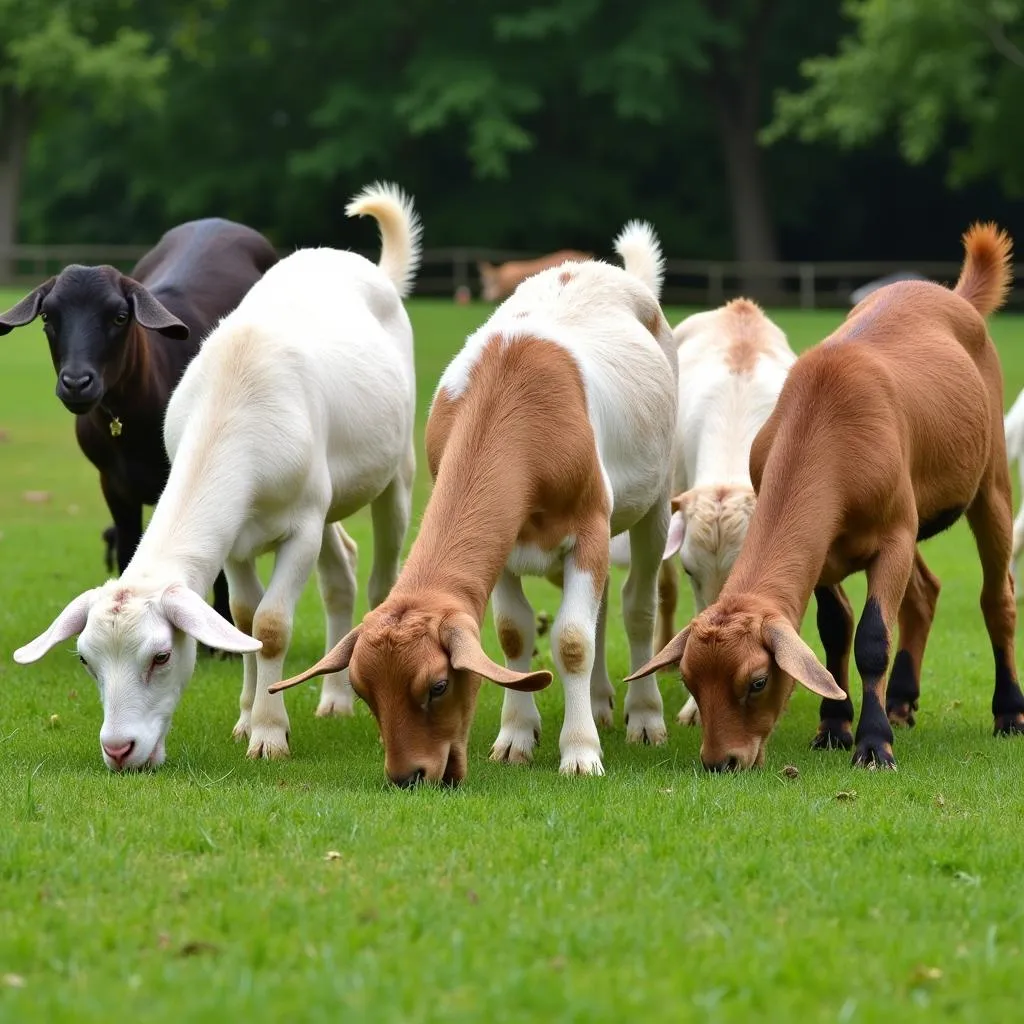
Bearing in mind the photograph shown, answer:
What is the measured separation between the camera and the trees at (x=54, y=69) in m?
48.2

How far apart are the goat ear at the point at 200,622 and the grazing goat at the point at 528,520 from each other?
19.1 inches

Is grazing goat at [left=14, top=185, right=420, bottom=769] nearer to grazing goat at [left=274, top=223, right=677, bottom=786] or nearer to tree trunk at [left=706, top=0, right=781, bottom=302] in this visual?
grazing goat at [left=274, top=223, right=677, bottom=786]

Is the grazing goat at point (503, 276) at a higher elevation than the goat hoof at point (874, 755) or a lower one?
higher

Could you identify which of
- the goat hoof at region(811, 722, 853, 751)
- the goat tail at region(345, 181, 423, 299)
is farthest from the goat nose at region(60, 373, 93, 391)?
the goat hoof at region(811, 722, 853, 751)

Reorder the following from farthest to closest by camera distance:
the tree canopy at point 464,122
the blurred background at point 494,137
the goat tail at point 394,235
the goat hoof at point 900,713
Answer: the tree canopy at point 464,122, the blurred background at point 494,137, the goat tail at point 394,235, the goat hoof at point 900,713

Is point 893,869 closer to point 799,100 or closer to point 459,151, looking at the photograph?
point 799,100

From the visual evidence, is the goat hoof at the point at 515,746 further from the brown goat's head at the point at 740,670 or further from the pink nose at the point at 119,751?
the pink nose at the point at 119,751

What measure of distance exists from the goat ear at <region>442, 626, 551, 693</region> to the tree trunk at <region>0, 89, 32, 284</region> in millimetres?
46349

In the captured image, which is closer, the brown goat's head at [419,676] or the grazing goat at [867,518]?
the brown goat's head at [419,676]

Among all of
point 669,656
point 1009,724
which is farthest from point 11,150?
point 669,656

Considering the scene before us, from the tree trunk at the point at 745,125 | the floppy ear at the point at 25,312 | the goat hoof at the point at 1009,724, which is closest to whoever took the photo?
the goat hoof at the point at 1009,724

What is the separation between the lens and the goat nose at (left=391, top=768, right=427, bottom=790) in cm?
693

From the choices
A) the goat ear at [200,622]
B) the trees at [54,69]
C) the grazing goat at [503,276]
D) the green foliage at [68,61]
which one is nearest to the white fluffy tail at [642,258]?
the goat ear at [200,622]

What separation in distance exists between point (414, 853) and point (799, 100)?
43653 millimetres
